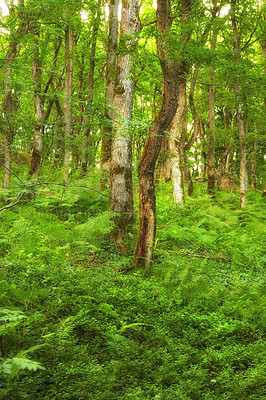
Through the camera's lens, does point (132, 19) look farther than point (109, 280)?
Yes

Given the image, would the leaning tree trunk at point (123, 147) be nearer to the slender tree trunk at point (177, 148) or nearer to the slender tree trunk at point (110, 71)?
the slender tree trunk at point (110, 71)

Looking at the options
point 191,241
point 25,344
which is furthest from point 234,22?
point 25,344

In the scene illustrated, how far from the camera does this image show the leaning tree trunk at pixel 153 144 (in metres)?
5.79

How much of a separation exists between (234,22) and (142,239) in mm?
10880

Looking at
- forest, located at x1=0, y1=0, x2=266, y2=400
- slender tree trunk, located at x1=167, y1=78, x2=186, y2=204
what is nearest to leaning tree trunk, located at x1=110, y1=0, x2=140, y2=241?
forest, located at x1=0, y1=0, x2=266, y2=400

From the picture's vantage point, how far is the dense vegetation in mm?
2883

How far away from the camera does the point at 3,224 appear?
7215 millimetres

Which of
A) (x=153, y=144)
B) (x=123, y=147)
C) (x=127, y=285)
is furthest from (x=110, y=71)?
(x=127, y=285)

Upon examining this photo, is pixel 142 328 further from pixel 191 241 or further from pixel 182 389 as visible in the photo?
pixel 191 241

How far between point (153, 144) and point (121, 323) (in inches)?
136

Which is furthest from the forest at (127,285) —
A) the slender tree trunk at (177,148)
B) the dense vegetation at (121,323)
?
the slender tree trunk at (177,148)

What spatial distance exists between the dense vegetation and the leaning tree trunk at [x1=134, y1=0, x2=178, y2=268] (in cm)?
47

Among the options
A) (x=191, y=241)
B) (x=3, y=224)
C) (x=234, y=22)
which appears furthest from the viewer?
(x=234, y=22)

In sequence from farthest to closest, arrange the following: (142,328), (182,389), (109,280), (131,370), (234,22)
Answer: (234,22)
(109,280)
(142,328)
(131,370)
(182,389)
